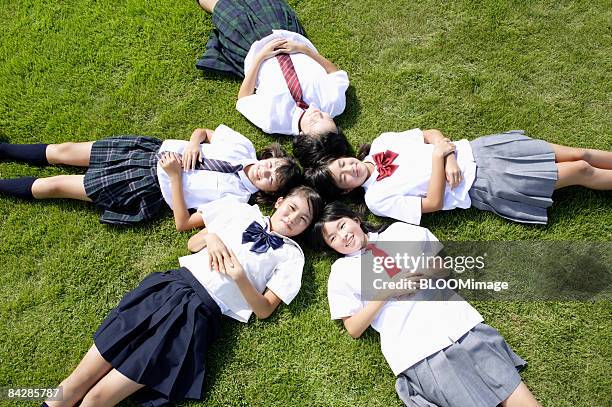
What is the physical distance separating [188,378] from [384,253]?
1.72 metres

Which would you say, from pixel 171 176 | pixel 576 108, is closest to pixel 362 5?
pixel 576 108

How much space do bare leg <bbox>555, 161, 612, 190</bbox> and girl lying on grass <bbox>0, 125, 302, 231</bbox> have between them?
211 centimetres

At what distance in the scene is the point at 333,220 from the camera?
12.1 ft

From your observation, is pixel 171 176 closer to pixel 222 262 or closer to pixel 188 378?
pixel 222 262

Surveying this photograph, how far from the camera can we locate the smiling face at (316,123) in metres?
4.02

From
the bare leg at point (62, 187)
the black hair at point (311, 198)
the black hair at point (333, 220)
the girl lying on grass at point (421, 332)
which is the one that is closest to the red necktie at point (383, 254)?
A: the girl lying on grass at point (421, 332)

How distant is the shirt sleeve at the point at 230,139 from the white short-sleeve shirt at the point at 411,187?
1.06m

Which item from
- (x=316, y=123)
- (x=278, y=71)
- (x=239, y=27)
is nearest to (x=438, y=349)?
(x=316, y=123)

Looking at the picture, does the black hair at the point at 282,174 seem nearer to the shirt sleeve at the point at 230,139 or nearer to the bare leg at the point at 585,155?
the shirt sleeve at the point at 230,139

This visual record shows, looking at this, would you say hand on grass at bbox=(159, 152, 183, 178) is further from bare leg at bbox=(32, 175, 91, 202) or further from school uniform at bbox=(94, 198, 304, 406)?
bare leg at bbox=(32, 175, 91, 202)

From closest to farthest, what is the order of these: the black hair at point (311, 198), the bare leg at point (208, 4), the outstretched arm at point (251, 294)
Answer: the outstretched arm at point (251, 294) → the black hair at point (311, 198) → the bare leg at point (208, 4)

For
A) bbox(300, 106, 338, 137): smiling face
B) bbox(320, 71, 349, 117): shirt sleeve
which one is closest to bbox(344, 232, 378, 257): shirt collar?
bbox(300, 106, 338, 137): smiling face

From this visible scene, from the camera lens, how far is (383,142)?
4109mm

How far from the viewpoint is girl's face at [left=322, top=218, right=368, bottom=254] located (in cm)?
363
